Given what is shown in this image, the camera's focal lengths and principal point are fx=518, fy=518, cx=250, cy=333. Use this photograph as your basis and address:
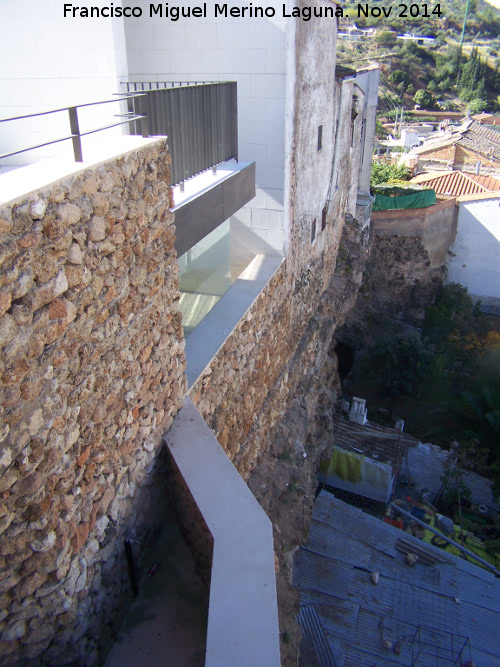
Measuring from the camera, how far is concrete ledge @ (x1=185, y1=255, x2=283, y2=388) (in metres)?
4.79

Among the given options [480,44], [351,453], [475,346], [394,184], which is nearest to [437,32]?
[480,44]

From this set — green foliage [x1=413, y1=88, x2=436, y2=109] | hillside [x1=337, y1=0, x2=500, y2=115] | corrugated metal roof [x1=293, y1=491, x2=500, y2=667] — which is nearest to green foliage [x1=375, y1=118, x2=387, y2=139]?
hillside [x1=337, y1=0, x2=500, y2=115]

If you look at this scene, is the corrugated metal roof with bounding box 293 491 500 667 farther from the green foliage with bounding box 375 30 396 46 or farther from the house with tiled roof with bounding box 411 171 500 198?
the green foliage with bounding box 375 30 396 46

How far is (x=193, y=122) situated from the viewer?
500 centimetres

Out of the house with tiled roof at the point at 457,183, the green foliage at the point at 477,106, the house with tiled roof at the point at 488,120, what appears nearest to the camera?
the house with tiled roof at the point at 457,183

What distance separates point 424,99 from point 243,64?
43983 mm

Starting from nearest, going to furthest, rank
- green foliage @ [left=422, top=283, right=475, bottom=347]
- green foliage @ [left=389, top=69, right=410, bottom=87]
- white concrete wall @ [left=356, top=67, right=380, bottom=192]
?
white concrete wall @ [left=356, top=67, right=380, bottom=192] < green foliage @ [left=422, top=283, right=475, bottom=347] < green foliage @ [left=389, top=69, right=410, bottom=87]

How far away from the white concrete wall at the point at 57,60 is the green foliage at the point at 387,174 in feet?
62.7

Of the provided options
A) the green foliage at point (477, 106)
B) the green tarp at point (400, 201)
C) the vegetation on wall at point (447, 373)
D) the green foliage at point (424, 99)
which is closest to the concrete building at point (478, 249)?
the vegetation on wall at point (447, 373)

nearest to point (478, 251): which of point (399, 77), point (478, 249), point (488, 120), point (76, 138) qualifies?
point (478, 249)

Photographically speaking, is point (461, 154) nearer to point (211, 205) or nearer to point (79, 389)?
point (211, 205)

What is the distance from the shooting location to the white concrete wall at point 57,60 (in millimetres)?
4914

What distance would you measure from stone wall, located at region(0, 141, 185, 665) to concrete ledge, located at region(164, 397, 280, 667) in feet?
1.08

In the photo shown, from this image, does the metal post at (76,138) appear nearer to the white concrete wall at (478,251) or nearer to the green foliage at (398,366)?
the green foliage at (398,366)
